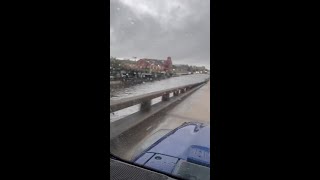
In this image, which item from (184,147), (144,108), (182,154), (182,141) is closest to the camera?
(182,154)

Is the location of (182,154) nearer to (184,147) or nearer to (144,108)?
(184,147)

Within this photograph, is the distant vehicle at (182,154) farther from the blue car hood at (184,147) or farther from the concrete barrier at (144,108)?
the concrete barrier at (144,108)

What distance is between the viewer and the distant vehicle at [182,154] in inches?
83.6

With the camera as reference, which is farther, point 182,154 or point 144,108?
point 144,108

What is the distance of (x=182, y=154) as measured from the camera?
2.66 m

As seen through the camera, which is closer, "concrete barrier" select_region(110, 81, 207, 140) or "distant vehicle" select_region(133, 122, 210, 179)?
"distant vehicle" select_region(133, 122, 210, 179)

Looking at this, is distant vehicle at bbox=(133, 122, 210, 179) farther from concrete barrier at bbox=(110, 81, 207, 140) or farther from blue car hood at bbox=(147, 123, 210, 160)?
concrete barrier at bbox=(110, 81, 207, 140)

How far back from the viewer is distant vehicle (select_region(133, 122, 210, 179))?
6.97 ft

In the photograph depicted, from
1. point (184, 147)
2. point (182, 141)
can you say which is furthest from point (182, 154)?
point (182, 141)

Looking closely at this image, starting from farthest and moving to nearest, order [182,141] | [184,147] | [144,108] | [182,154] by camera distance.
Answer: [144,108], [182,141], [184,147], [182,154]

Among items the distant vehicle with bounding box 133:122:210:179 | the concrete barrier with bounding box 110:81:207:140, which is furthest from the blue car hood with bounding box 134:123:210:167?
the concrete barrier with bounding box 110:81:207:140

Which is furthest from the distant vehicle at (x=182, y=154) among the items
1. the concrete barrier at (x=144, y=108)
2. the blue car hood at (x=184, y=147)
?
the concrete barrier at (x=144, y=108)
